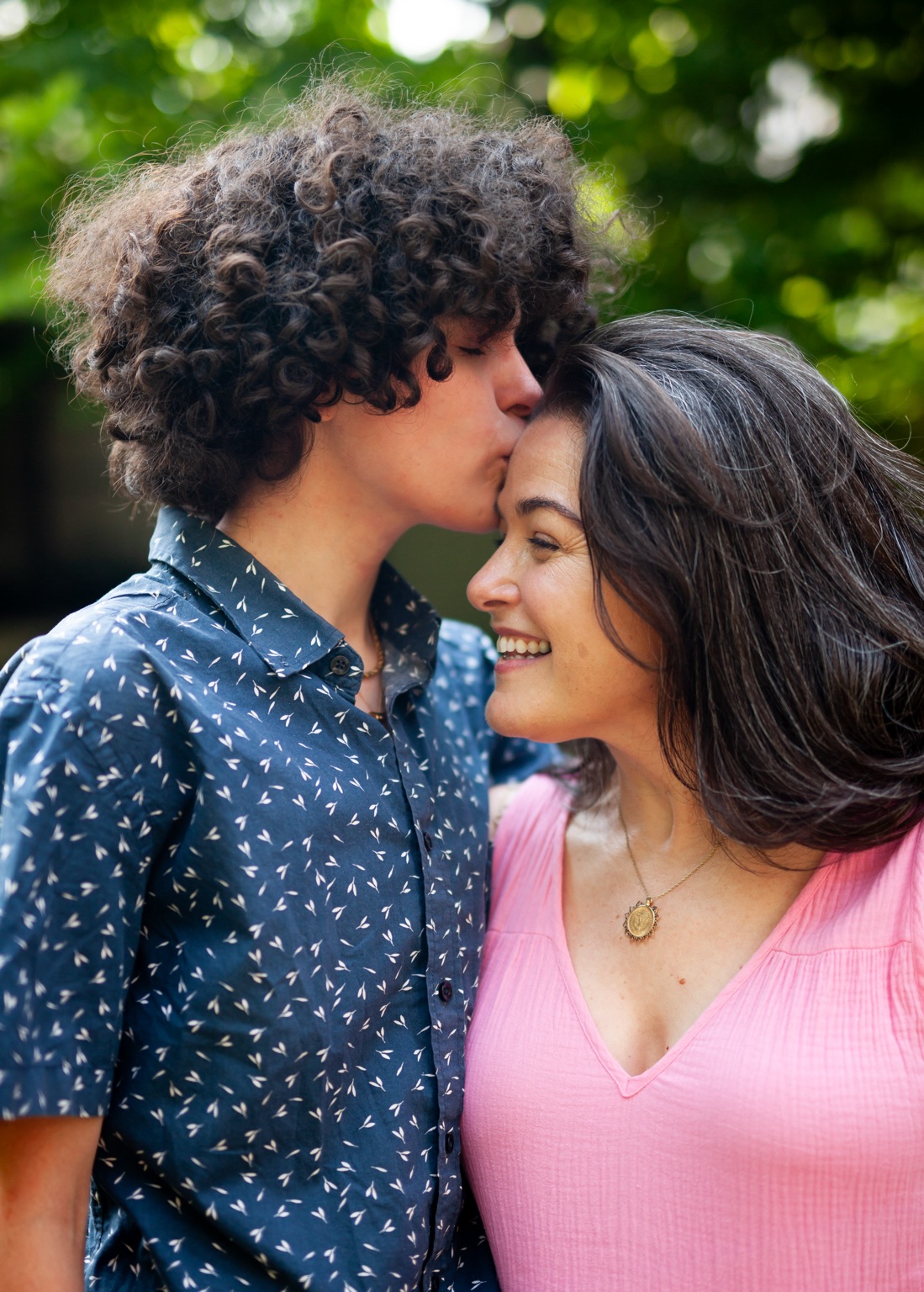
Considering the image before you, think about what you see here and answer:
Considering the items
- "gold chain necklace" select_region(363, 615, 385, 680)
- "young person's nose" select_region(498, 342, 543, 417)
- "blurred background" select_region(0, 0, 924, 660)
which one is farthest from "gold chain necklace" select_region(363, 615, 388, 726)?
"blurred background" select_region(0, 0, 924, 660)

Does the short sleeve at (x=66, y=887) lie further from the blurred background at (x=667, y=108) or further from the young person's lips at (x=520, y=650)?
the blurred background at (x=667, y=108)

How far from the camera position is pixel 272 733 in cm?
162

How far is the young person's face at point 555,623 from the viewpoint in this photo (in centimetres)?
183

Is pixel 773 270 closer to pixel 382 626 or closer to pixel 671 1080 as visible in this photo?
pixel 382 626

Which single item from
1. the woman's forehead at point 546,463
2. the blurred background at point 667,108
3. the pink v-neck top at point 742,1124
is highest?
the blurred background at point 667,108

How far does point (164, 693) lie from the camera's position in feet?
4.97

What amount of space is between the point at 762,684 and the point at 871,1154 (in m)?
0.72

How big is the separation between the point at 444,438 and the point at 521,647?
400 millimetres

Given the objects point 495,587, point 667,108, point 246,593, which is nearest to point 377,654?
point 495,587

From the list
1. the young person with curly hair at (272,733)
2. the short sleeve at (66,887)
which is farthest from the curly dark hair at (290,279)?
the short sleeve at (66,887)

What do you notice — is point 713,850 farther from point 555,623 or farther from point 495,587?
point 495,587

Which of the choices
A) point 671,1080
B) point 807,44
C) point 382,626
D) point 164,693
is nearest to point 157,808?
point 164,693

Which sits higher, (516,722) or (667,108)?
(667,108)

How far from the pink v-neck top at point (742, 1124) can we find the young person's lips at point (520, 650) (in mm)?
550
